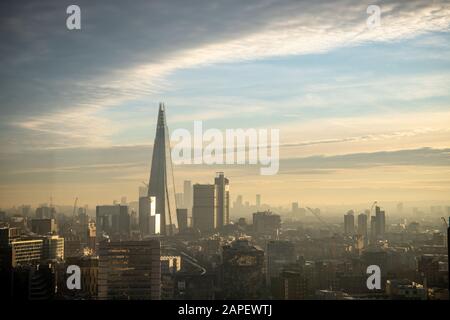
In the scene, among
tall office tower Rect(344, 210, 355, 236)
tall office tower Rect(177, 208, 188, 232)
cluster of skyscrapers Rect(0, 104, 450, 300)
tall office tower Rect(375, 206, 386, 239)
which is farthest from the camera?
tall office tower Rect(177, 208, 188, 232)

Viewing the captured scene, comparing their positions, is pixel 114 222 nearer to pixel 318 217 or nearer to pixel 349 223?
pixel 318 217

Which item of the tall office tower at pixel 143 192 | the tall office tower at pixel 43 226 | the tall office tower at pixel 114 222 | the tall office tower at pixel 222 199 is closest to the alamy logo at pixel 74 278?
the tall office tower at pixel 43 226

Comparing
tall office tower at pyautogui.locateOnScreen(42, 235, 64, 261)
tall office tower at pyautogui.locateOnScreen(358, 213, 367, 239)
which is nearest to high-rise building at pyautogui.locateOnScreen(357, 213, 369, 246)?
tall office tower at pyautogui.locateOnScreen(358, 213, 367, 239)

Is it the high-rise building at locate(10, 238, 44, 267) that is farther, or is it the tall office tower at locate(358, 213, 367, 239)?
the tall office tower at locate(358, 213, 367, 239)

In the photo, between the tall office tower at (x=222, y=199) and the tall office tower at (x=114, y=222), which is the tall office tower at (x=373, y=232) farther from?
the tall office tower at (x=114, y=222)

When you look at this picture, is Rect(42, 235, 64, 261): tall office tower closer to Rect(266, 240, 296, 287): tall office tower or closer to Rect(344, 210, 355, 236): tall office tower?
Rect(266, 240, 296, 287): tall office tower
